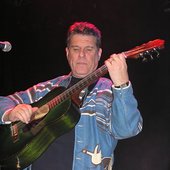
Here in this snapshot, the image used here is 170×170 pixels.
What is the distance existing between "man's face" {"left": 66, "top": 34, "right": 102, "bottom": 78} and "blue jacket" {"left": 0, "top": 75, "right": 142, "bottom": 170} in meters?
0.16

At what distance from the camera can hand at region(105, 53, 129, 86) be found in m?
2.20

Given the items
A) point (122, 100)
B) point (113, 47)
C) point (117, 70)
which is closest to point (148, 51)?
point (117, 70)

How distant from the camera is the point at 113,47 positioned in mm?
5535

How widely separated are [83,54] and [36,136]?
682 millimetres

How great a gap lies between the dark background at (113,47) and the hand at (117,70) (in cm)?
284

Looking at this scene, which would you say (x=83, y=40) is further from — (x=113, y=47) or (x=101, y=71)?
(x=113, y=47)

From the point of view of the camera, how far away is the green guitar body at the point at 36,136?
2.44 m

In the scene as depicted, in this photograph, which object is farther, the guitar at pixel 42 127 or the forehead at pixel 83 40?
the forehead at pixel 83 40

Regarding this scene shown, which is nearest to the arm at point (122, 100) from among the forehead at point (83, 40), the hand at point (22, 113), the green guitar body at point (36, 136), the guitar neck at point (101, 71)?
the guitar neck at point (101, 71)

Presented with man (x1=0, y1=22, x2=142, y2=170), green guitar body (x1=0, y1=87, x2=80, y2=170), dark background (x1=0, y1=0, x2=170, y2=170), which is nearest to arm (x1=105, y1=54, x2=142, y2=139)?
man (x1=0, y1=22, x2=142, y2=170)

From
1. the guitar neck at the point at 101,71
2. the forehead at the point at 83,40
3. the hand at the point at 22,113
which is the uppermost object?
the forehead at the point at 83,40

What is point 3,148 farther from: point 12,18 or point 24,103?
point 12,18

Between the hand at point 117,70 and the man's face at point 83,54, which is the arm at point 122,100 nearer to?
the hand at point 117,70

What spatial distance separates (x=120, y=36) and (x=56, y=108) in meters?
3.13
